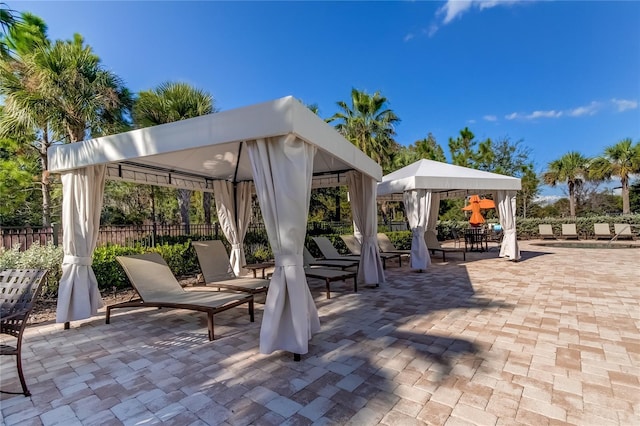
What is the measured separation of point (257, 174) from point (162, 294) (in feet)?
8.36

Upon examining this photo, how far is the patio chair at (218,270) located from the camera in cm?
495

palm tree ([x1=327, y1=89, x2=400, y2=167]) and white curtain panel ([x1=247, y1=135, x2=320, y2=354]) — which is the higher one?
palm tree ([x1=327, y1=89, x2=400, y2=167])

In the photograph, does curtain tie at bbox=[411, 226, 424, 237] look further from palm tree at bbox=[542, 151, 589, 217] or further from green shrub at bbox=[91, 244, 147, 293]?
palm tree at bbox=[542, 151, 589, 217]

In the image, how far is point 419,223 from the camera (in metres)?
8.13

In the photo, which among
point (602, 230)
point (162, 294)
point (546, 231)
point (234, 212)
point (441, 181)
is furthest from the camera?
point (546, 231)

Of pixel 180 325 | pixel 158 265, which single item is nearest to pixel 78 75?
pixel 158 265

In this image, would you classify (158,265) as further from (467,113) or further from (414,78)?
(467,113)

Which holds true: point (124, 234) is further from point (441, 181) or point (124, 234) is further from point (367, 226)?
point (441, 181)

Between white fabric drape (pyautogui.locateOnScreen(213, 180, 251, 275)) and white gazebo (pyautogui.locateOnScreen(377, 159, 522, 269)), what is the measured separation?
397cm

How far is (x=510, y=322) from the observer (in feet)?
13.0

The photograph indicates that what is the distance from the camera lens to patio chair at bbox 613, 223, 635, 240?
1500 centimetres

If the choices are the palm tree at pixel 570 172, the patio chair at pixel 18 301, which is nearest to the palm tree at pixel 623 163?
the palm tree at pixel 570 172

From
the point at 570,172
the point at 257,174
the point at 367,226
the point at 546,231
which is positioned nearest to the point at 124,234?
the point at 367,226

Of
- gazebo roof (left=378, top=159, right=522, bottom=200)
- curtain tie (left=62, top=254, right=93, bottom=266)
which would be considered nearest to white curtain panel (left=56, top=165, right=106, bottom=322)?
curtain tie (left=62, top=254, right=93, bottom=266)
